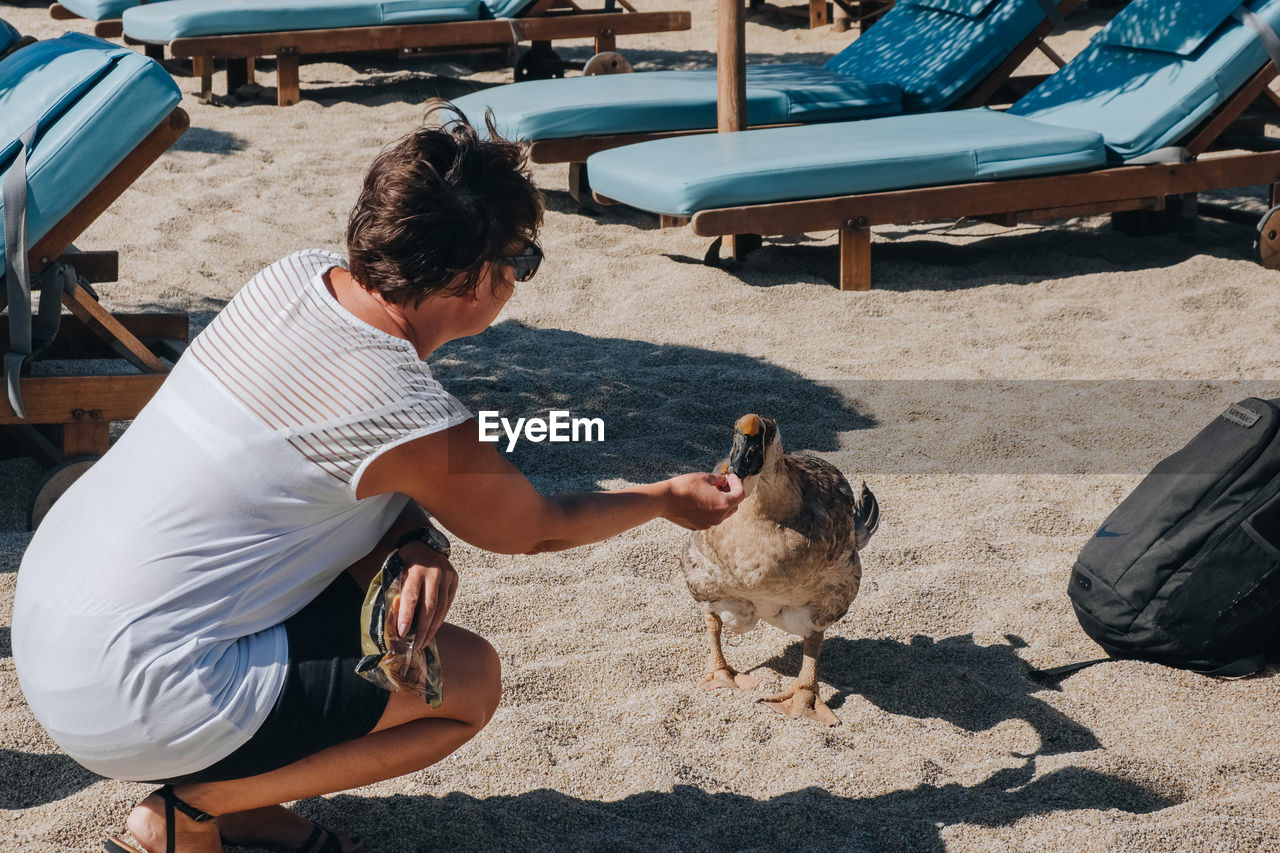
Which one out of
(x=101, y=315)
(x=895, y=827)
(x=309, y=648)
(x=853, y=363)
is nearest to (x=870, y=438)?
(x=853, y=363)

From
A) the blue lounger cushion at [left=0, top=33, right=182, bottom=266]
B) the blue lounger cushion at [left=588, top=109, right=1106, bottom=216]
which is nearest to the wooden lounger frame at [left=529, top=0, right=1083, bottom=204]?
the blue lounger cushion at [left=588, top=109, right=1106, bottom=216]

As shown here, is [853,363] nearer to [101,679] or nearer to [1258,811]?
[1258,811]

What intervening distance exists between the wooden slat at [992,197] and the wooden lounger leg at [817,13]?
617 centimetres

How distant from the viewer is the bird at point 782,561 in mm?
3057

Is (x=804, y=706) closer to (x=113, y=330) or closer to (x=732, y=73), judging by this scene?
(x=113, y=330)

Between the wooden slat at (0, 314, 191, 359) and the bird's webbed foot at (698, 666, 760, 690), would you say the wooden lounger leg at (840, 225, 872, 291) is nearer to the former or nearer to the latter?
the wooden slat at (0, 314, 191, 359)

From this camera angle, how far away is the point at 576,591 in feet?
12.0

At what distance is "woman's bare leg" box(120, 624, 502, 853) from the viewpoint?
2.22 m

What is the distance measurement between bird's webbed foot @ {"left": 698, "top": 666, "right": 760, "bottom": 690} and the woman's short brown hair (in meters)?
1.49

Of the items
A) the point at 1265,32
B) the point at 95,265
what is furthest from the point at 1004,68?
the point at 95,265

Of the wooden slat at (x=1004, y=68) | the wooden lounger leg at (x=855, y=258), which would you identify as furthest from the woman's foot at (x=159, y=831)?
the wooden slat at (x=1004, y=68)

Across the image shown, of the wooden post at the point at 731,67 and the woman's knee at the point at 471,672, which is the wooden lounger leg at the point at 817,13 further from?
the woman's knee at the point at 471,672

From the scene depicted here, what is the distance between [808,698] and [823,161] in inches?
141

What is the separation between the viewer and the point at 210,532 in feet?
6.66
